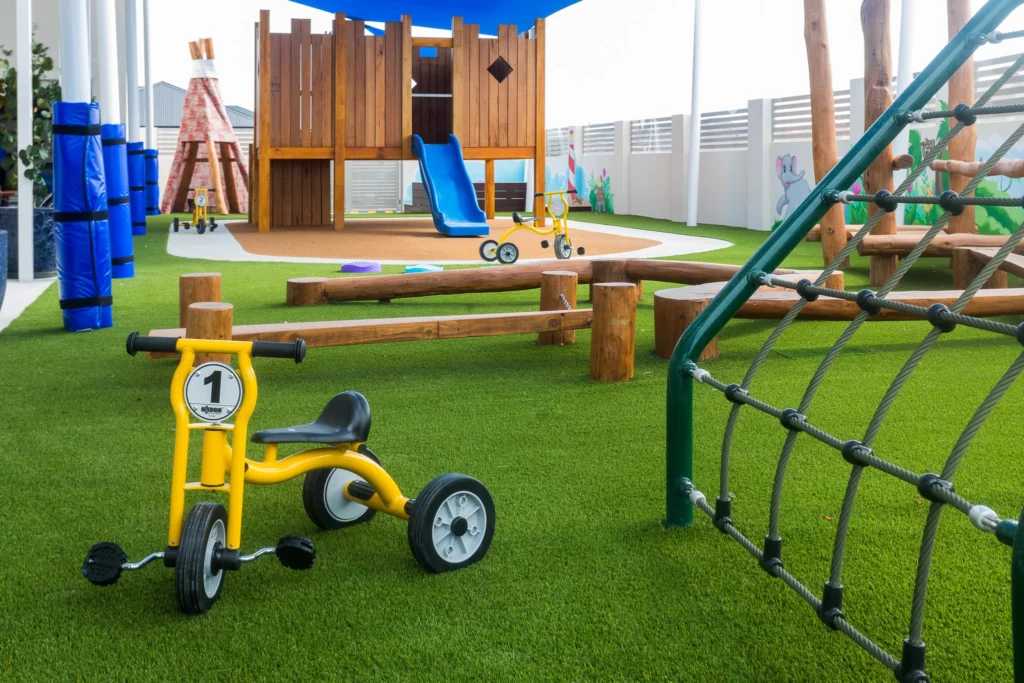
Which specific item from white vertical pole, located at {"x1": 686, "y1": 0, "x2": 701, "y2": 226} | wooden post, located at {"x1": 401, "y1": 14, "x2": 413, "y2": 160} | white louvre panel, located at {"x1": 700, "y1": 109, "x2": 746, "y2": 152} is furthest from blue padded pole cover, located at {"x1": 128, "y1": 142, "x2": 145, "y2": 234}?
white louvre panel, located at {"x1": 700, "y1": 109, "x2": 746, "y2": 152}

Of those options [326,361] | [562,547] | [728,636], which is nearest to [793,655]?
[728,636]

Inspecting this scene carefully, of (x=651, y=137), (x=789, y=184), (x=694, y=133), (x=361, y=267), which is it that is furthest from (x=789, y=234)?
(x=651, y=137)

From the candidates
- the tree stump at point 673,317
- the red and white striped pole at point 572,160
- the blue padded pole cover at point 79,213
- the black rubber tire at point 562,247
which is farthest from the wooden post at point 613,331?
the red and white striped pole at point 572,160

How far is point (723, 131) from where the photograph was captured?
17.1 metres

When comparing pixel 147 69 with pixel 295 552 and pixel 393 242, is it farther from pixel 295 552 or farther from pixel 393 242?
pixel 295 552

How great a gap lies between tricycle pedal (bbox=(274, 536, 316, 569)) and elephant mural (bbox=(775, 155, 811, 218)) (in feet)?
43.8

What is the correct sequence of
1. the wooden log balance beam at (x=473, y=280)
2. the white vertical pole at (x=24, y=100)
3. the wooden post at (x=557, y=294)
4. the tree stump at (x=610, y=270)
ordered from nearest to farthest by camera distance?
the wooden post at (x=557, y=294), the wooden log balance beam at (x=473, y=280), the tree stump at (x=610, y=270), the white vertical pole at (x=24, y=100)

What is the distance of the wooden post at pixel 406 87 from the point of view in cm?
1430

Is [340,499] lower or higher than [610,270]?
lower

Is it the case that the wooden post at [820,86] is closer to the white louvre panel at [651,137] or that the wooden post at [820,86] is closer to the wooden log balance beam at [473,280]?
the wooden log balance beam at [473,280]

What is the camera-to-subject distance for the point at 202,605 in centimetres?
221

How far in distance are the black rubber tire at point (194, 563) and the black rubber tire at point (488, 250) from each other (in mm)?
7889

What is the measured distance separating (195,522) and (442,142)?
14.8 metres

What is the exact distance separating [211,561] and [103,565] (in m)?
0.25
